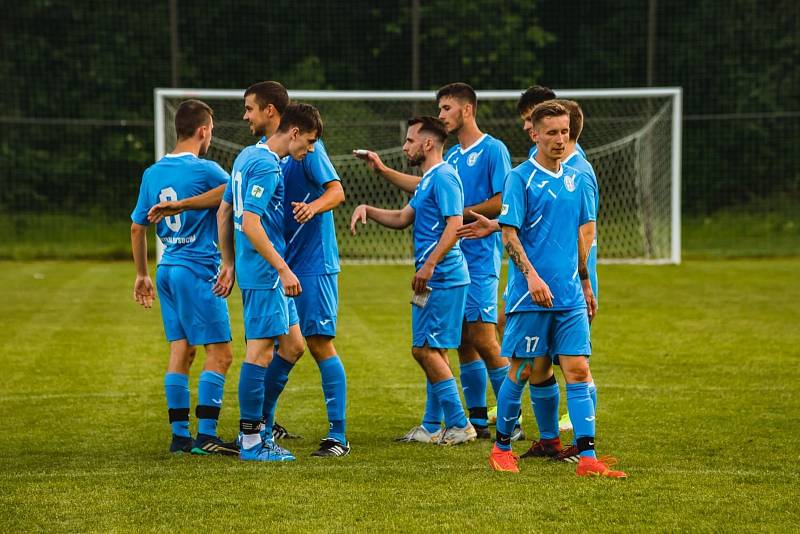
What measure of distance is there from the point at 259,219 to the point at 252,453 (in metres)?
1.22

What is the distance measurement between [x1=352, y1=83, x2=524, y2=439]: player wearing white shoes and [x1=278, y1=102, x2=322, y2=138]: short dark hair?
85 cm

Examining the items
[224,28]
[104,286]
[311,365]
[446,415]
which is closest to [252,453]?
[446,415]

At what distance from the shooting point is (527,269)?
18.2 ft

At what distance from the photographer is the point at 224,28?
89.1 ft

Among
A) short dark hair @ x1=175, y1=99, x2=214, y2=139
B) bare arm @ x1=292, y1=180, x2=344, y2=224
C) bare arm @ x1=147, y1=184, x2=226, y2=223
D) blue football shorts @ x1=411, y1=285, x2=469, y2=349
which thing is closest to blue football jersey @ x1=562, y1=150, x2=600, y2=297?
blue football shorts @ x1=411, y1=285, x2=469, y2=349

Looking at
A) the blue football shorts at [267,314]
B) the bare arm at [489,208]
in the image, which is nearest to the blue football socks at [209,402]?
the blue football shorts at [267,314]

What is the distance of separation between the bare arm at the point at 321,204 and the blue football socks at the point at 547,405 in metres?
1.42

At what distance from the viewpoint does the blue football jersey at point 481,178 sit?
22.7 ft

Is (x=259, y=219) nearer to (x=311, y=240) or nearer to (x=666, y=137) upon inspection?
(x=311, y=240)

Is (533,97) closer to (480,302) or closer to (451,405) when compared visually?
(480,302)

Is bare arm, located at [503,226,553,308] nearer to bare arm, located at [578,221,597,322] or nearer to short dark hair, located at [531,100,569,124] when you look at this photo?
bare arm, located at [578,221,597,322]

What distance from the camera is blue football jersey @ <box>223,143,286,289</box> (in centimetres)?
587

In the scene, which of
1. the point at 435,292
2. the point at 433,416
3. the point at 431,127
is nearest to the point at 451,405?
the point at 433,416

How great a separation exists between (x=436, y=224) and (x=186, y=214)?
1.41 m
